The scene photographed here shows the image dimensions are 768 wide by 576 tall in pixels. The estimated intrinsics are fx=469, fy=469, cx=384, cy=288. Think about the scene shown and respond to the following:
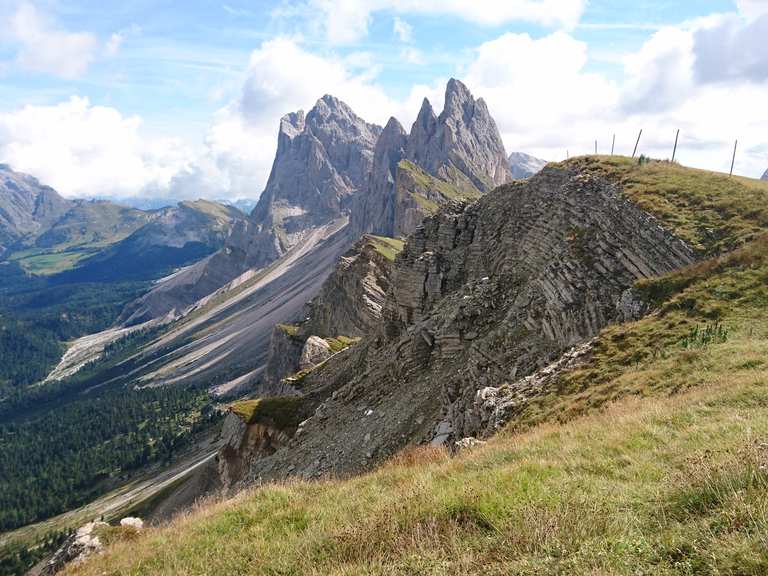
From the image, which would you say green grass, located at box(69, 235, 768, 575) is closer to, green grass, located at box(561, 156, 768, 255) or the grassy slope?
the grassy slope

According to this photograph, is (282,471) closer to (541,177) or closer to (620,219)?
(620,219)

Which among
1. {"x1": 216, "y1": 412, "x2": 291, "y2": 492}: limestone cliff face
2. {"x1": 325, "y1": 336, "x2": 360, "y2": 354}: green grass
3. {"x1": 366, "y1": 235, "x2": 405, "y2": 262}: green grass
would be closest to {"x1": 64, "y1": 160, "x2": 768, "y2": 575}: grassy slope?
{"x1": 216, "y1": 412, "x2": 291, "y2": 492}: limestone cliff face

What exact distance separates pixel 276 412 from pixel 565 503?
155 feet

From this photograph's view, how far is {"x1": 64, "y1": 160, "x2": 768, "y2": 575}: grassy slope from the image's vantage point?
686cm

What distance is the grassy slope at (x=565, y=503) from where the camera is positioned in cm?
686

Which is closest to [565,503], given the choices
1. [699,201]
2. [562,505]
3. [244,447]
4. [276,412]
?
[562,505]

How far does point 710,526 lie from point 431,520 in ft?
14.7

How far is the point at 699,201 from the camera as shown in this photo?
30.8m

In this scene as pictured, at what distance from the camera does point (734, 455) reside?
8656 mm

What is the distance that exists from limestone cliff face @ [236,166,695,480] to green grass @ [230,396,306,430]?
77.3 inches

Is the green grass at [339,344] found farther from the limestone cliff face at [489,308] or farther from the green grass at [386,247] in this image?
the limestone cliff face at [489,308]

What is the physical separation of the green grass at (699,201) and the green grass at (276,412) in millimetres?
37631

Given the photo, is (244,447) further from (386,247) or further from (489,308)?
(386,247)

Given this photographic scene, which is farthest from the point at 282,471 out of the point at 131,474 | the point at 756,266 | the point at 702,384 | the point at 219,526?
the point at 131,474
